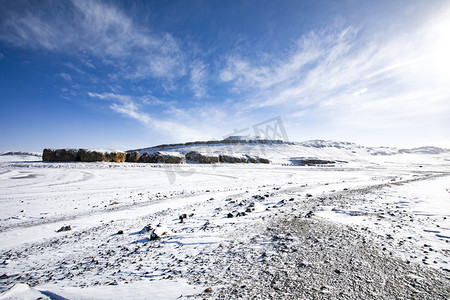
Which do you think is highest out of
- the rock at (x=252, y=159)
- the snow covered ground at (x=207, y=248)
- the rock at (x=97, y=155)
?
the rock at (x=97, y=155)

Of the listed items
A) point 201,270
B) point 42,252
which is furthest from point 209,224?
point 42,252

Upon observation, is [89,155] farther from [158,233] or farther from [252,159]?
[158,233]

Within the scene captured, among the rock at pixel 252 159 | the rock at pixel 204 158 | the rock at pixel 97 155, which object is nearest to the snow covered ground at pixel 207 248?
the rock at pixel 97 155

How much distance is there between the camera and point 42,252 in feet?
9.78

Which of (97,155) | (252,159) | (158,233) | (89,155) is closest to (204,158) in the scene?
(252,159)

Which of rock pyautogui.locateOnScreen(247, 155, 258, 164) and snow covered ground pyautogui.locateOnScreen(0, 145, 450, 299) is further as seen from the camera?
rock pyautogui.locateOnScreen(247, 155, 258, 164)

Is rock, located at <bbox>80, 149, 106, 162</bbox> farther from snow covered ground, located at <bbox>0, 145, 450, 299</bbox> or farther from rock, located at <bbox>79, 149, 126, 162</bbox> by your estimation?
snow covered ground, located at <bbox>0, 145, 450, 299</bbox>

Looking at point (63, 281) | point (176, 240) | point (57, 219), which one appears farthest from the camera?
point (57, 219)

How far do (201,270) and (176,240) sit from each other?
1106 millimetres

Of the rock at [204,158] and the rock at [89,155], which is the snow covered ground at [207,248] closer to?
the rock at [89,155]

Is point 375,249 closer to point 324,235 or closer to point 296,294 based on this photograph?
point 324,235

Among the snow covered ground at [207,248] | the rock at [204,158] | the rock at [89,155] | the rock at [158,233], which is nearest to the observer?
the snow covered ground at [207,248]

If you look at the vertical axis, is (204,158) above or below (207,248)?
above

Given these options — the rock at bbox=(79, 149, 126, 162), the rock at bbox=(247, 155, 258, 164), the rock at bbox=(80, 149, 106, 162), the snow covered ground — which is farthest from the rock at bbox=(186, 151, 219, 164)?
the snow covered ground
